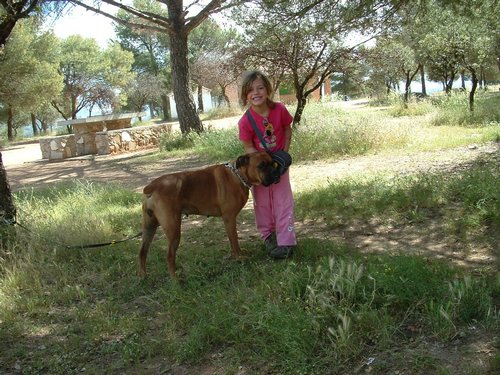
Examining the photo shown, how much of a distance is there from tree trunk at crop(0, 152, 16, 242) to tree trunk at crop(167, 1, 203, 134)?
9920mm

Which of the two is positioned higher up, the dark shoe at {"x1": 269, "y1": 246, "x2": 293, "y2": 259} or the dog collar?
the dog collar

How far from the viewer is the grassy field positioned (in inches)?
102

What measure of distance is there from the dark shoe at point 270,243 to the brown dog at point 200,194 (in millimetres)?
296

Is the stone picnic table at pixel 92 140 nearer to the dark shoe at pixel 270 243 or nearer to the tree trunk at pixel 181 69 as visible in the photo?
the tree trunk at pixel 181 69

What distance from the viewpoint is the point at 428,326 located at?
2.63 metres

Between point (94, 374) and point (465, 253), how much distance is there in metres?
3.06

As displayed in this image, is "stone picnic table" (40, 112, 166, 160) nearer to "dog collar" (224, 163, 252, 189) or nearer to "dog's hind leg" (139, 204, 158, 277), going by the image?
"dog's hind leg" (139, 204, 158, 277)

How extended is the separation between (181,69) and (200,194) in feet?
36.6

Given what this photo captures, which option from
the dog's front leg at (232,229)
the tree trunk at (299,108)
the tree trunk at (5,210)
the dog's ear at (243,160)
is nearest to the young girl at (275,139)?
the dog's ear at (243,160)

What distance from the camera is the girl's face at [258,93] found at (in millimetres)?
3957

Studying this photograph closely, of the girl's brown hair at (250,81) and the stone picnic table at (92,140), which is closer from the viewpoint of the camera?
the girl's brown hair at (250,81)

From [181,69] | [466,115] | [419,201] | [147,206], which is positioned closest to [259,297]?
[147,206]

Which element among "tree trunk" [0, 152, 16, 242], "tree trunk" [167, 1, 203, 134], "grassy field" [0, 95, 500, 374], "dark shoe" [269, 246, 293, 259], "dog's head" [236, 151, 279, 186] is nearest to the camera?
"grassy field" [0, 95, 500, 374]

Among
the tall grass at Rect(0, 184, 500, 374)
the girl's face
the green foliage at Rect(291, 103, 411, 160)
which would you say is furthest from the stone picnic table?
the girl's face
